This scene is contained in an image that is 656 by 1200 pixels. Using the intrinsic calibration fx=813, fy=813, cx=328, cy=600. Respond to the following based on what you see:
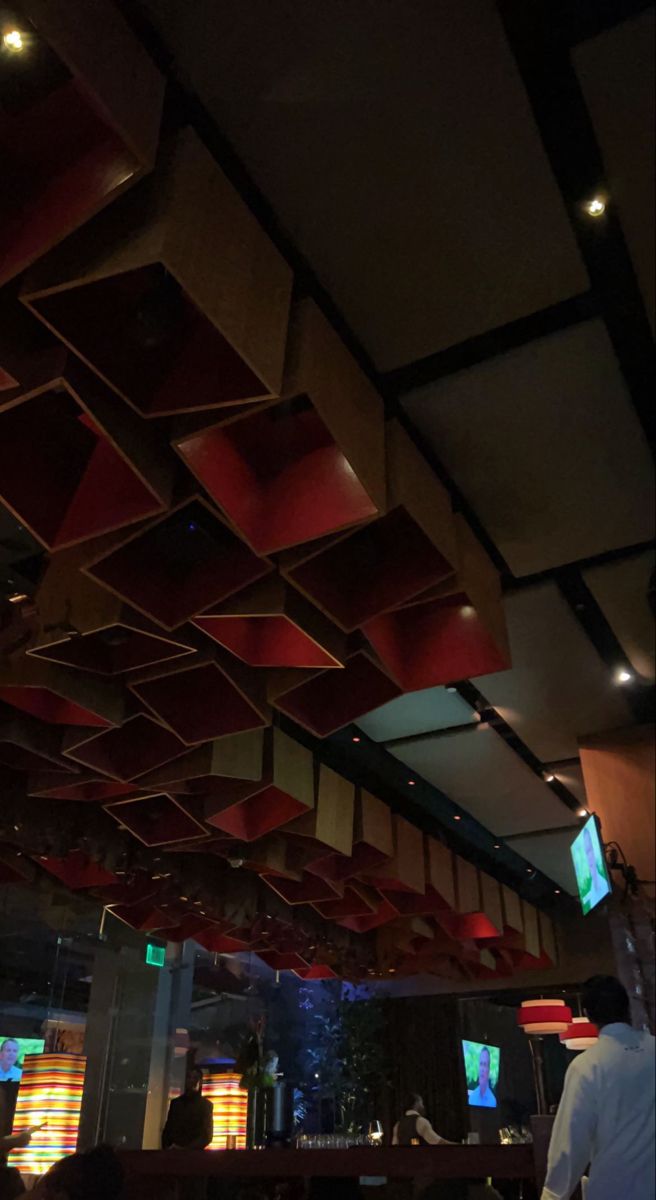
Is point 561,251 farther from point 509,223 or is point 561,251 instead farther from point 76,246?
point 76,246

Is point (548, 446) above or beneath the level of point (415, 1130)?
above

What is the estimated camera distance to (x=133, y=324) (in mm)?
1782

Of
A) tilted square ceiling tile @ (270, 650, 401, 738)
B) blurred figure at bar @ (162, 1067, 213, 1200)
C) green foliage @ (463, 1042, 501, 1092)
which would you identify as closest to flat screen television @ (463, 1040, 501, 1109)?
green foliage @ (463, 1042, 501, 1092)

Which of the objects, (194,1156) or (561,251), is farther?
(194,1156)

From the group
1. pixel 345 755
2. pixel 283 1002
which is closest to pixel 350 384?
pixel 345 755

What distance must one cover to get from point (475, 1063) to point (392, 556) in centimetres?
941

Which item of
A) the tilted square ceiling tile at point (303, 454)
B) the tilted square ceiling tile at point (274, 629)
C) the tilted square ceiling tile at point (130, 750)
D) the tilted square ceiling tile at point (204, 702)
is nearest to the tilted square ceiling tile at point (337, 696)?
the tilted square ceiling tile at point (204, 702)

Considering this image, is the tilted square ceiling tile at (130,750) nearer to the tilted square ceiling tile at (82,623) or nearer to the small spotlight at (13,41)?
the tilted square ceiling tile at (82,623)

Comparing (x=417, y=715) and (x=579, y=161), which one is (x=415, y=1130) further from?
(x=579, y=161)

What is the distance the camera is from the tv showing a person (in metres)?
6.30

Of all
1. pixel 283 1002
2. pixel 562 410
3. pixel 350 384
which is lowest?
pixel 283 1002

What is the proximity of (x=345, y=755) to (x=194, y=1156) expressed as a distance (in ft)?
6.96

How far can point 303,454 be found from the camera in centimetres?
215

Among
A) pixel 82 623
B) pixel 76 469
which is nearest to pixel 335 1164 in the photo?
pixel 82 623
